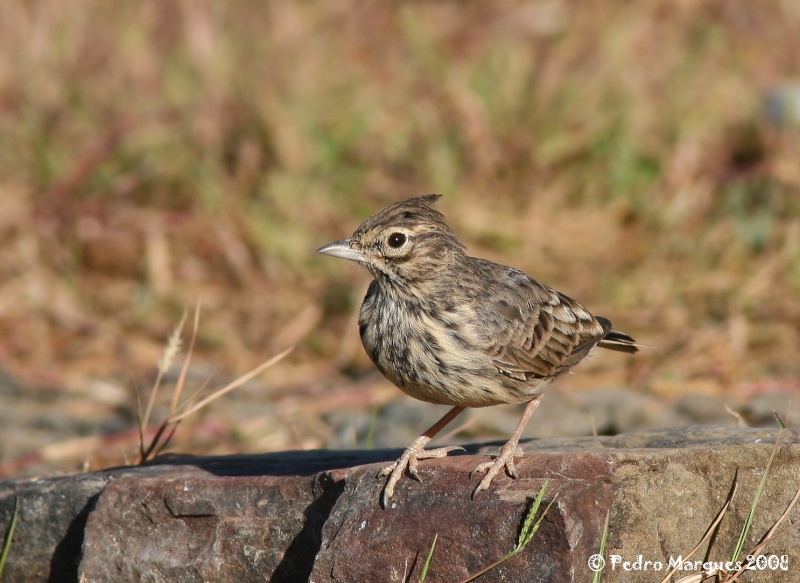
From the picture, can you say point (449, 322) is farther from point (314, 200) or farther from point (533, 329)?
point (314, 200)

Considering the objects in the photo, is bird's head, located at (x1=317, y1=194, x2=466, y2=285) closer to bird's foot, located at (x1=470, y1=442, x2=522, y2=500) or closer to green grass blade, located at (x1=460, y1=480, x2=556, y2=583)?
bird's foot, located at (x1=470, y1=442, x2=522, y2=500)

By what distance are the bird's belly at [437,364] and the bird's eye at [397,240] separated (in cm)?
34

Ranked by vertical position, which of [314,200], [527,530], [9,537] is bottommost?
[9,537]

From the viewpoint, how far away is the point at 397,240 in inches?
184

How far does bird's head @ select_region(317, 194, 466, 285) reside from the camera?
15.3 feet

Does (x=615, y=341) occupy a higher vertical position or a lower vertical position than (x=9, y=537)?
higher

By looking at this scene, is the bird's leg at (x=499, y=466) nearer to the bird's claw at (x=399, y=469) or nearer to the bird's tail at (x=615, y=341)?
the bird's claw at (x=399, y=469)

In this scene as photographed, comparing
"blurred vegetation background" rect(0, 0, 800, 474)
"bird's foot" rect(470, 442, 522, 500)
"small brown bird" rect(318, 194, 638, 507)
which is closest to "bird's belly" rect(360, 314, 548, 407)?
"small brown bird" rect(318, 194, 638, 507)

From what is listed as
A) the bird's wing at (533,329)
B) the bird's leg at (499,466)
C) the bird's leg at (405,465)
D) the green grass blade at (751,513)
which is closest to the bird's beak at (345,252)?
the bird's wing at (533,329)

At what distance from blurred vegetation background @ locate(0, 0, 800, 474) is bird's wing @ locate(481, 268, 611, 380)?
213cm

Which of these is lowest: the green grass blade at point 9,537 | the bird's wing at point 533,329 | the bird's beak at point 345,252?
the green grass blade at point 9,537

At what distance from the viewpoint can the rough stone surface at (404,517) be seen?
3.60 m

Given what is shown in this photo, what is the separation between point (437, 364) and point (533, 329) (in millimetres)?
623

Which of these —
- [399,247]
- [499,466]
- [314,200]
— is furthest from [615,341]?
[314,200]
